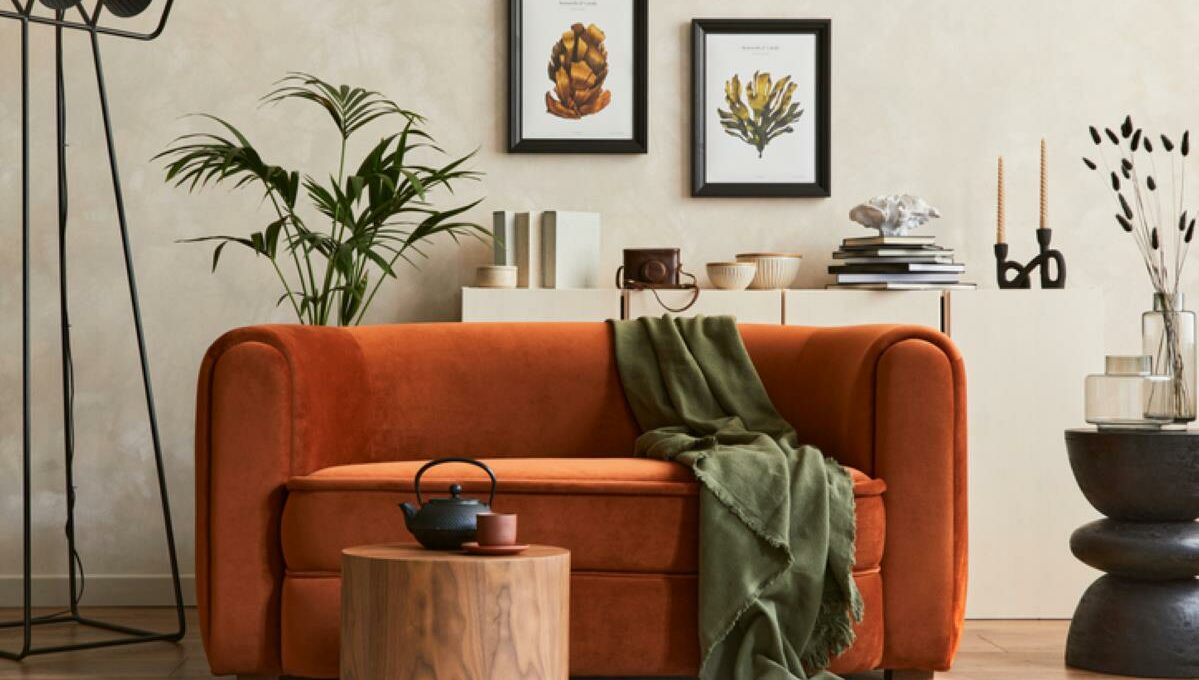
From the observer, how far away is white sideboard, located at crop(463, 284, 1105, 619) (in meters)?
3.59

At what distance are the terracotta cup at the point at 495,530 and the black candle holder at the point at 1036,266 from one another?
2.05 metres

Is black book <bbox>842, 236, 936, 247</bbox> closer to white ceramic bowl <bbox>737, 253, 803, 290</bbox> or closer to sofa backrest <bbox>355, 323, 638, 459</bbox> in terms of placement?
white ceramic bowl <bbox>737, 253, 803, 290</bbox>

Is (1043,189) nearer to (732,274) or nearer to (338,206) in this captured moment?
(732,274)

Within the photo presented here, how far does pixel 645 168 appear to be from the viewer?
4008 millimetres

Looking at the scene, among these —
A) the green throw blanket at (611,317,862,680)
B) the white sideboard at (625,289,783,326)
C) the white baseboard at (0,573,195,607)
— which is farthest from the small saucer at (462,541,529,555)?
the white baseboard at (0,573,195,607)

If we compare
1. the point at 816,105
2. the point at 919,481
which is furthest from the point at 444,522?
the point at 816,105

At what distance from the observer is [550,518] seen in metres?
2.62

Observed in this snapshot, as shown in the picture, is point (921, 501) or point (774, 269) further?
point (774, 269)

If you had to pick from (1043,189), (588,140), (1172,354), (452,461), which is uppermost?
(588,140)

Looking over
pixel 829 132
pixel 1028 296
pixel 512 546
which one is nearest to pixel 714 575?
pixel 512 546

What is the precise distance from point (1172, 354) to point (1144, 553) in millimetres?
495

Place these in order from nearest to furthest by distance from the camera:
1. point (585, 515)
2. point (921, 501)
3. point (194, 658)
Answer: point (585, 515), point (921, 501), point (194, 658)

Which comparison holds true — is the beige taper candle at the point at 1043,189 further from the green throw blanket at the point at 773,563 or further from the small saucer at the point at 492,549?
the small saucer at the point at 492,549

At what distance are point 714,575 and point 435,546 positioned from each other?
58cm
